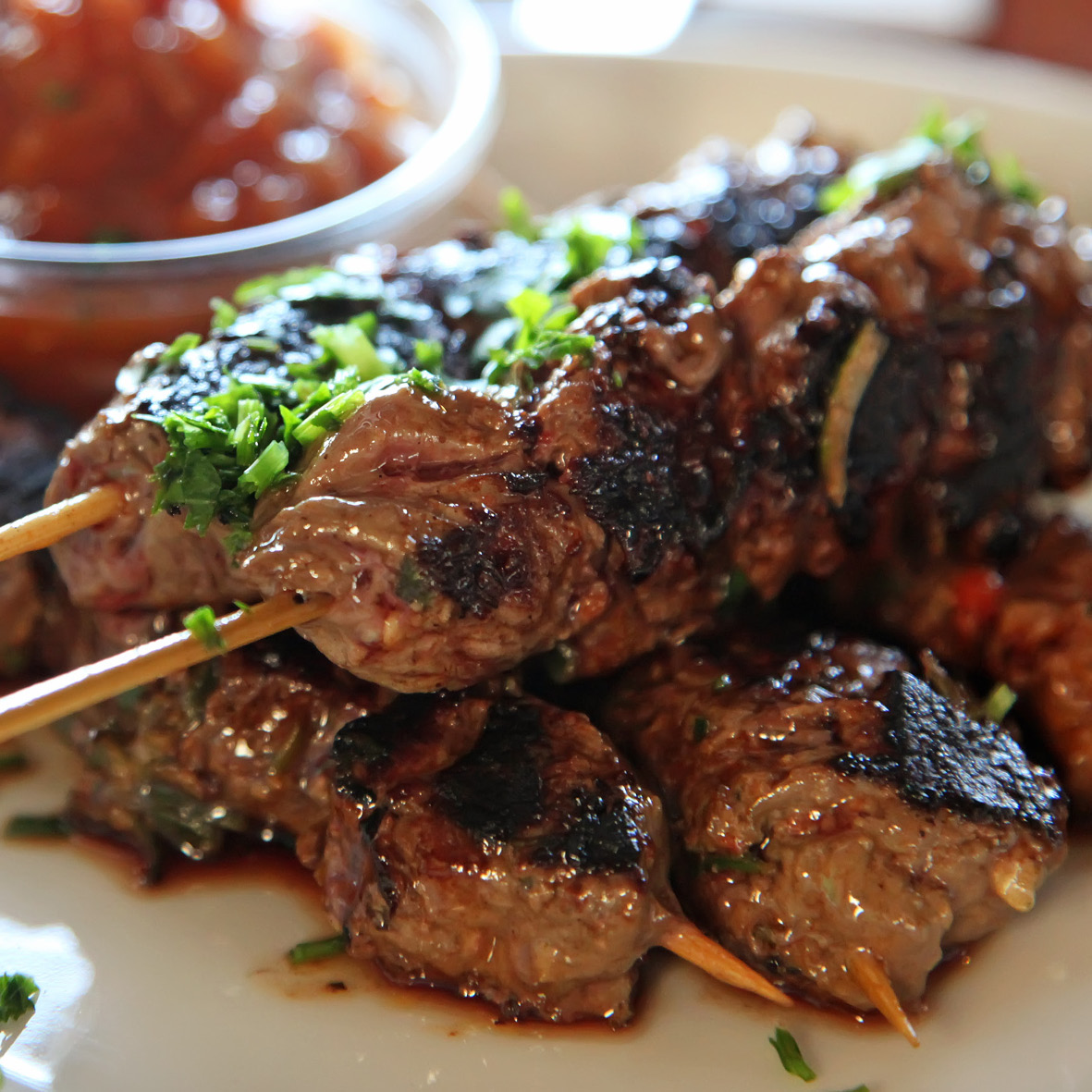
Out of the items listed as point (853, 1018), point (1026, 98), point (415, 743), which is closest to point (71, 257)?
point (415, 743)

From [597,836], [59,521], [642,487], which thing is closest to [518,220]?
[642,487]

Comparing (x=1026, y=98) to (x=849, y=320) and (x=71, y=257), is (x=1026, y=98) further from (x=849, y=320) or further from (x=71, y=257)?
(x=71, y=257)

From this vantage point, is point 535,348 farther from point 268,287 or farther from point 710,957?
point 710,957

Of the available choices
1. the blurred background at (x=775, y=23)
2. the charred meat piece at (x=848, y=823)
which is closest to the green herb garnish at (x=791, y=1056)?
the charred meat piece at (x=848, y=823)

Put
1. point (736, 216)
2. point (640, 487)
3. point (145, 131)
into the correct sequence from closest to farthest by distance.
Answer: point (640, 487) < point (736, 216) < point (145, 131)

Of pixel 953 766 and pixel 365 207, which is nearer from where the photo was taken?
pixel 953 766

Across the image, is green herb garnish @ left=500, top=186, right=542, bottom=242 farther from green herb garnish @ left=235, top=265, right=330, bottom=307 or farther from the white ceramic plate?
the white ceramic plate

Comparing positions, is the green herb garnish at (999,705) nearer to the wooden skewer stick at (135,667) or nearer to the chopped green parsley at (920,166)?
the chopped green parsley at (920,166)

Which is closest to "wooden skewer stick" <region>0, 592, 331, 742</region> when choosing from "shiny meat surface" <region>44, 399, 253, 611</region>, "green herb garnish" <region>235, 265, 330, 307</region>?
"shiny meat surface" <region>44, 399, 253, 611</region>
